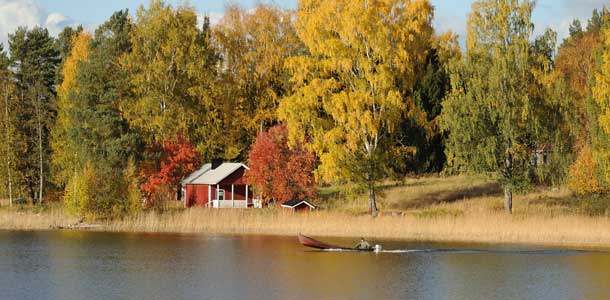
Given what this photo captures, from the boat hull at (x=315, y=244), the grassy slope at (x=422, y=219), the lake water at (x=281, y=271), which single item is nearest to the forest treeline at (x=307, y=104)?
the grassy slope at (x=422, y=219)

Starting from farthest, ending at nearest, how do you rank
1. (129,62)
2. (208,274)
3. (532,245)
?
1. (129,62)
2. (532,245)
3. (208,274)

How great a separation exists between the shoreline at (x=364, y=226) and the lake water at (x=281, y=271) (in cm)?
237

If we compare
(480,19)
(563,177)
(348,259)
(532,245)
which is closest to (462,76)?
(480,19)

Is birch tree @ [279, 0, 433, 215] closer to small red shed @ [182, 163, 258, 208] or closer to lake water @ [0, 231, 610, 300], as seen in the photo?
lake water @ [0, 231, 610, 300]

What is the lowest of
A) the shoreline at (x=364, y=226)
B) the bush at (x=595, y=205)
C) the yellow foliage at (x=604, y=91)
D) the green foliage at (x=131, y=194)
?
the shoreline at (x=364, y=226)

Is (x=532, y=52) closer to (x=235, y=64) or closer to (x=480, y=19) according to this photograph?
(x=480, y=19)

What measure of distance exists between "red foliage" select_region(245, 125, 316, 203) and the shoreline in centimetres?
423

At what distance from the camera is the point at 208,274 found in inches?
1640

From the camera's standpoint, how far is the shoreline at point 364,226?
5316 cm

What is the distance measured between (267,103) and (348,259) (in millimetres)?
37085

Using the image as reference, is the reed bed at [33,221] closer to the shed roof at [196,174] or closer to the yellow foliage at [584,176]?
the shed roof at [196,174]

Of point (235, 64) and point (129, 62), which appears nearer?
point (129, 62)

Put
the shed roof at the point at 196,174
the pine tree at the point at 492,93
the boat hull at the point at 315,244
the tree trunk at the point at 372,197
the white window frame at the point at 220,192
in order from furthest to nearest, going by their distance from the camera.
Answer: the white window frame at the point at 220,192 < the shed roof at the point at 196,174 < the tree trunk at the point at 372,197 < the pine tree at the point at 492,93 < the boat hull at the point at 315,244

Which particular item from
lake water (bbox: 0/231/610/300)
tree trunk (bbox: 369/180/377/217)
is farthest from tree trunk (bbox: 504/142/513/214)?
lake water (bbox: 0/231/610/300)
